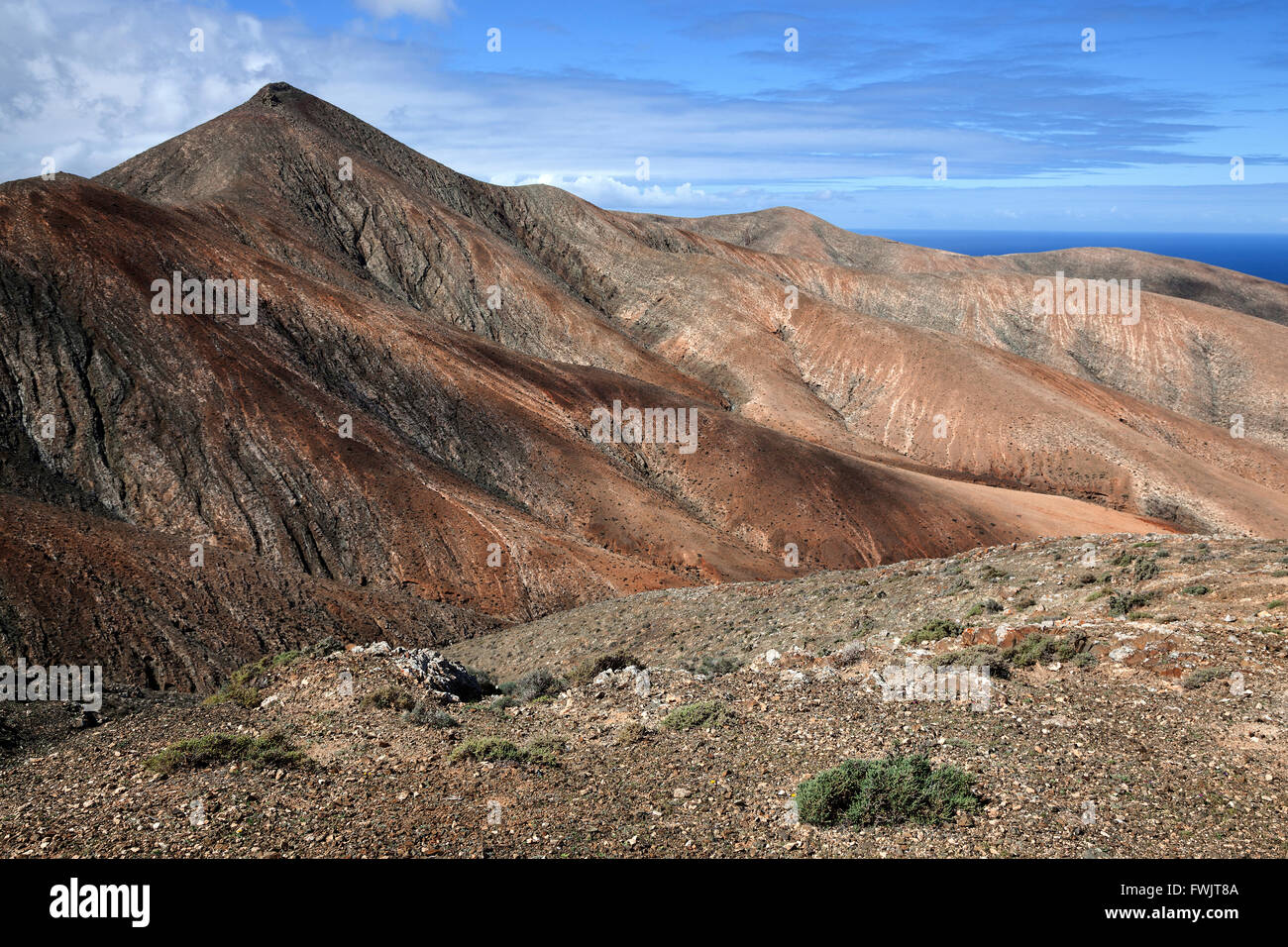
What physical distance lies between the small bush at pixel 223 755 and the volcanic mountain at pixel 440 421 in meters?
10.4

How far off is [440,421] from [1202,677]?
3036 centimetres

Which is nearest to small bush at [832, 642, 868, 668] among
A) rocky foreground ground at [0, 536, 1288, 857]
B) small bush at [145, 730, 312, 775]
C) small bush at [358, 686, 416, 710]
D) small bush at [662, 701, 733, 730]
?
rocky foreground ground at [0, 536, 1288, 857]

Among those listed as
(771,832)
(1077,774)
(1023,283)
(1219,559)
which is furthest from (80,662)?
(1023,283)

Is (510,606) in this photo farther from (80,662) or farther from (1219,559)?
(1219,559)

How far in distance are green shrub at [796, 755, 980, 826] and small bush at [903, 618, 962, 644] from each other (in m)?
5.02

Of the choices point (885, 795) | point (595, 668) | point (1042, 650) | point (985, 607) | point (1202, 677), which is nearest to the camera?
point (885, 795)

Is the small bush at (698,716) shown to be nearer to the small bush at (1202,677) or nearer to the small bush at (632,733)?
the small bush at (632,733)

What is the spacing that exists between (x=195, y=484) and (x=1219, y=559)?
90.6 feet

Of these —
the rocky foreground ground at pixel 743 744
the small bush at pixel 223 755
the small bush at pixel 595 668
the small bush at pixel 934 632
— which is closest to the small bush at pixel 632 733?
the rocky foreground ground at pixel 743 744

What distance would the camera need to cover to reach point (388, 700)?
11852 millimetres

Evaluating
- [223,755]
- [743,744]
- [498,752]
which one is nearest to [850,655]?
[743,744]

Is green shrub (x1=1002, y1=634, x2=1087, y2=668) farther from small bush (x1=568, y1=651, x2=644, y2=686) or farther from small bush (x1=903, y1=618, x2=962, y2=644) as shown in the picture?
small bush (x1=568, y1=651, x2=644, y2=686)

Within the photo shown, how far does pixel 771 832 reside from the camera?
7906 mm

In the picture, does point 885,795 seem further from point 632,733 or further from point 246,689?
point 246,689
